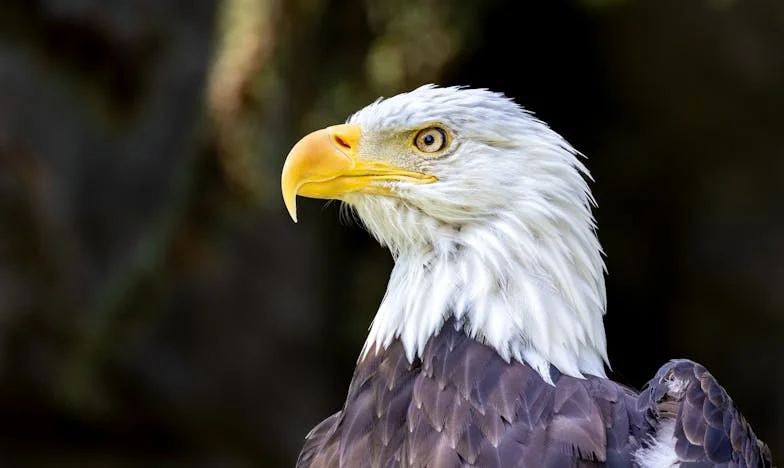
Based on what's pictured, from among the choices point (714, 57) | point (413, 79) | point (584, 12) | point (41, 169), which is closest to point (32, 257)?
point (41, 169)

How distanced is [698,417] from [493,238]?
666 millimetres

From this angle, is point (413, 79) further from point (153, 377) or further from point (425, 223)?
point (425, 223)

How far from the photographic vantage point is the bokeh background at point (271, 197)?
602 centimetres

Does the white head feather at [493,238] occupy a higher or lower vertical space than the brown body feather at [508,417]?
higher

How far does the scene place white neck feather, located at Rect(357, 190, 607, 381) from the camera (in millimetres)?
2779

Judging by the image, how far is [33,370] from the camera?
695 cm

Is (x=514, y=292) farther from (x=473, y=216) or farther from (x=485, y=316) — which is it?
(x=473, y=216)

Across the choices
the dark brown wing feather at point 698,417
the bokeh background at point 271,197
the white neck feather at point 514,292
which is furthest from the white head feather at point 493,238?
the bokeh background at point 271,197

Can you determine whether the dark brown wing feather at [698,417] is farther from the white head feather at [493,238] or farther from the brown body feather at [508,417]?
the white head feather at [493,238]

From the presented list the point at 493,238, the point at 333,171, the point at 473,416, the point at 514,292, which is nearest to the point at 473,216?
the point at 493,238

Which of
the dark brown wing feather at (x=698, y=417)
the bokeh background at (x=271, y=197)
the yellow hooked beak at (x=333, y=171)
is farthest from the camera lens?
the bokeh background at (x=271, y=197)

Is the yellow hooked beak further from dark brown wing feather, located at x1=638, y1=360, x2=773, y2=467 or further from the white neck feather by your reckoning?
dark brown wing feather, located at x1=638, y1=360, x2=773, y2=467

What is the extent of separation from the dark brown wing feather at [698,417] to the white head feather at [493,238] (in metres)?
0.23

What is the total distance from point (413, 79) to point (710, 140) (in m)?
2.45
